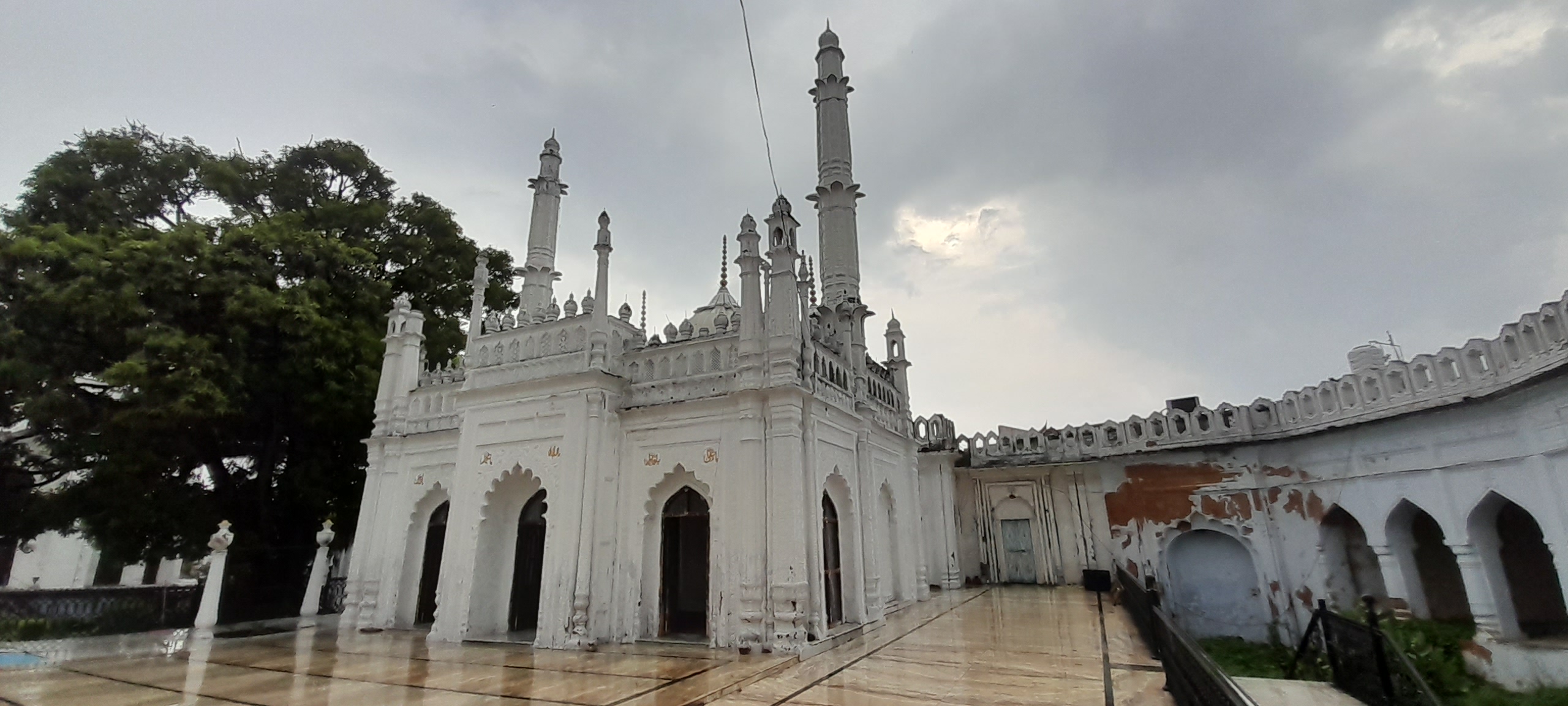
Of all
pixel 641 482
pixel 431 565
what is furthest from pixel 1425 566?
pixel 431 565

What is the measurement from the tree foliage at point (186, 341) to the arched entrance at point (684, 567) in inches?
362

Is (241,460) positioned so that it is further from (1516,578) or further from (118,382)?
(1516,578)

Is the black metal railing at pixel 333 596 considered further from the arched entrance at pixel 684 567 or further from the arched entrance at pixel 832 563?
the arched entrance at pixel 832 563

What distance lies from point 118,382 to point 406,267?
7.42 m

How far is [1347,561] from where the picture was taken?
1197 cm

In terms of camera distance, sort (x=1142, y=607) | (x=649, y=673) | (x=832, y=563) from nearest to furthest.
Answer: (x=649, y=673)
(x=1142, y=607)
(x=832, y=563)

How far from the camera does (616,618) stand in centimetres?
980

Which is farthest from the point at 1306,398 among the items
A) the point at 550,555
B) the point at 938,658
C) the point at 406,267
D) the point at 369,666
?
the point at 406,267

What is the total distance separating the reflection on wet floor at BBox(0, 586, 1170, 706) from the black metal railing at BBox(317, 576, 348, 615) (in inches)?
277

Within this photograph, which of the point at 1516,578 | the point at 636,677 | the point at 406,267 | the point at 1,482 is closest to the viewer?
the point at 636,677

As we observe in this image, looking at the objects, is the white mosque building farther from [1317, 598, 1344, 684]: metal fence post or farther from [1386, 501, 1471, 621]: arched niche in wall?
[1317, 598, 1344, 684]: metal fence post

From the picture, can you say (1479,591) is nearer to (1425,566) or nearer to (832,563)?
(1425,566)

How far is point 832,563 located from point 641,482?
11.0ft

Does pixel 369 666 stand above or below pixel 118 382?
below
